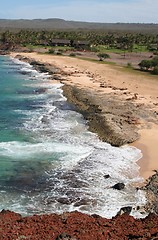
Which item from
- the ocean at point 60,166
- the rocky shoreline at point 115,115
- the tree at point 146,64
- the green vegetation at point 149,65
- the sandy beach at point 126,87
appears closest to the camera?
the ocean at point 60,166

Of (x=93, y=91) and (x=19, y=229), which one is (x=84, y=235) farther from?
(x=93, y=91)

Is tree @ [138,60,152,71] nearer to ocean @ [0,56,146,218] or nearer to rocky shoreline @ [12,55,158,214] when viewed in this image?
rocky shoreline @ [12,55,158,214]

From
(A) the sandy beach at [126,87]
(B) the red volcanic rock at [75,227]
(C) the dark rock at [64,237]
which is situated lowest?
(A) the sandy beach at [126,87]

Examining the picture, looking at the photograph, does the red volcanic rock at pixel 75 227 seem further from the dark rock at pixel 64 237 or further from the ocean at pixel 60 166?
the ocean at pixel 60 166

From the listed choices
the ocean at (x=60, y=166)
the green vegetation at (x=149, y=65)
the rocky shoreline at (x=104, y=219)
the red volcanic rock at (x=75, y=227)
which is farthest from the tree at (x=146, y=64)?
the red volcanic rock at (x=75, y=227)

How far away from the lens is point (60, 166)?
2939 cm

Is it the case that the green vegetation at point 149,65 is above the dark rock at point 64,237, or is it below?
below

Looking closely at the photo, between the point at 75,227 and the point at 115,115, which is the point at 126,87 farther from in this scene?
the point at 75,227

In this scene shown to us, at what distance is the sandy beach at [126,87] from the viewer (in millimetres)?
34375

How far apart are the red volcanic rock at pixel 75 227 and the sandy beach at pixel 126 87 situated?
9.17 meters

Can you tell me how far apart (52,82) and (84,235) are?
53.1 metres

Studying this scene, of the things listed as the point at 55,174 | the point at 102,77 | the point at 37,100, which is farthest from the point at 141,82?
the point at 55,174

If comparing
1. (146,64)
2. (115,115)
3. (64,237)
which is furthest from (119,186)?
(146,64)

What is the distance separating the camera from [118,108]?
46406 mm
